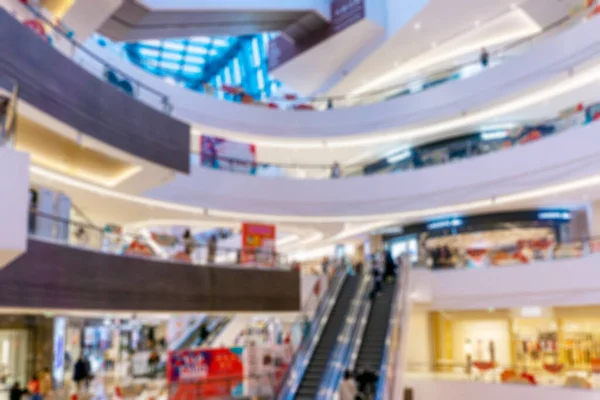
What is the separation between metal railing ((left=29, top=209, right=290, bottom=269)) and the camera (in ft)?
34.5

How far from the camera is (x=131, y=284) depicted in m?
13.0

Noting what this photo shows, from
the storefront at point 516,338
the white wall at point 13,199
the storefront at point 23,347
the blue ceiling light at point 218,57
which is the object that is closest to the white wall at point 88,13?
the storefront at point 23,347

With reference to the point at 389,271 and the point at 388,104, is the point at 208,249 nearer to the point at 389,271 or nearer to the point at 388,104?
the point at 389,271

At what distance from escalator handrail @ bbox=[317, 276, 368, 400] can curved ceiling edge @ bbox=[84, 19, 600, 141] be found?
28.9 ft

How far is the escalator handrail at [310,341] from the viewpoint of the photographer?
12984 millimetres

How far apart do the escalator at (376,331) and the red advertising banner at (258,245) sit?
3319 mm

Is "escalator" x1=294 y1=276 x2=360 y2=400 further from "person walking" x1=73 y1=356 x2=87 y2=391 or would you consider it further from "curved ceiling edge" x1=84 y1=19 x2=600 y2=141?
"curved ceiling edge" x1=84 y1=19 x2=600 y2=141

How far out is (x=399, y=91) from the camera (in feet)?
81.9

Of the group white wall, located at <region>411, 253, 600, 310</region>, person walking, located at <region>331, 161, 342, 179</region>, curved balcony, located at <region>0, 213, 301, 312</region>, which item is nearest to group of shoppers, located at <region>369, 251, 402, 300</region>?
white wall, located at <region>411, 253, 600, 310</region>

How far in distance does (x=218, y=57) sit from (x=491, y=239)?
23675 mm

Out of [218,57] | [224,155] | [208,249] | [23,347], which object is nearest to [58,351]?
[23,347]

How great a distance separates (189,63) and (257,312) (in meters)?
27.7

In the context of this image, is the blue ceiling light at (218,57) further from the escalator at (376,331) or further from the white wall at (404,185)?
the escalator at (376,331)

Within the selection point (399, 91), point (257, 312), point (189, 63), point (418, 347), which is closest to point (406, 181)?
point (399, 91)
